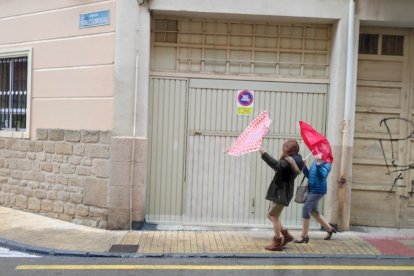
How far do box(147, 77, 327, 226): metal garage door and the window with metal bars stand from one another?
2.76 metres

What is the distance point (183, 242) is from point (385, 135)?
3875 mm

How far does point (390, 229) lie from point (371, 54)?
296cm

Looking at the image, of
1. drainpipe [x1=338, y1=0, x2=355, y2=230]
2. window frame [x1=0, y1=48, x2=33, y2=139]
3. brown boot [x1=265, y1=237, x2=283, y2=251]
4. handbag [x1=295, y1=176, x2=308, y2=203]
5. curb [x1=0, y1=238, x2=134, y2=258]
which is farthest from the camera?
window frame [x1=0, y1=48, x2=33, y2=139]

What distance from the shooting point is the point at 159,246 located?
679 centimetres

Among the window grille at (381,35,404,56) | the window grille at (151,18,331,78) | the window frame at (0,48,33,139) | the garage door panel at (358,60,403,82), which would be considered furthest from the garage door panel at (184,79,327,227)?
the window frame at (0,48,33,139)

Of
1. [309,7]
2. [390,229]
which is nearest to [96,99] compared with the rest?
[309,7]

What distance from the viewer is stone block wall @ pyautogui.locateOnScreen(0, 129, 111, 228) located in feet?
25.5

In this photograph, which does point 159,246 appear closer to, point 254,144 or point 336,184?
point 254,144

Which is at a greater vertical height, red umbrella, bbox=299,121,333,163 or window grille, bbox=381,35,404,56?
window grille, bbox=381,35,404,56

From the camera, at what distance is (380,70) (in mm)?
8203

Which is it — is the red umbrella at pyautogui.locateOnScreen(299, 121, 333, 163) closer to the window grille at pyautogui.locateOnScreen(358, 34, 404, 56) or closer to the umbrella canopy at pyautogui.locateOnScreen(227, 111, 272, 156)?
the umbrella canopy at pyautogui.locateOnScreen(227, 111, 272, 156)

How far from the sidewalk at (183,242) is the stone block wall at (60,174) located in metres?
0.33

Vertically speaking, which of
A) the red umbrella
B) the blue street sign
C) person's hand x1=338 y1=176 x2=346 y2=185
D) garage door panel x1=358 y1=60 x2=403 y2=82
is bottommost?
person's hand x1=338 y1=176 x2=346 y2=185

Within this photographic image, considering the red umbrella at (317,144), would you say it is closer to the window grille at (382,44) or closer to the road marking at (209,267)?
the road marking at (209,267)
